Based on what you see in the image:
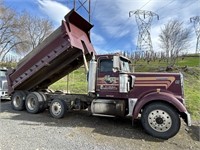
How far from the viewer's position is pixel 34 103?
8.25 meters

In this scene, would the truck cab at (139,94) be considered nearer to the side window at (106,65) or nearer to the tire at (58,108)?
the side window at (106,65)

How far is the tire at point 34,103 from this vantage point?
8055 millimetres

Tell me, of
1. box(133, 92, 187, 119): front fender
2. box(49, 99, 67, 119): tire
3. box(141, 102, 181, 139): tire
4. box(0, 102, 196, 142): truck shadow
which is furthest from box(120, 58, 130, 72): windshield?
box(49, 99, 67, 119): tire

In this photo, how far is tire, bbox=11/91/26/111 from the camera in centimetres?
858

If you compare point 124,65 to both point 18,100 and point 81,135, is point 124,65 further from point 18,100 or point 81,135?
point 18,100

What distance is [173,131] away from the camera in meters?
5.53

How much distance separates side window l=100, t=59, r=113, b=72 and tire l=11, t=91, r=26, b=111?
3.78m

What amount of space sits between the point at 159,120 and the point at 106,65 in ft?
7.61

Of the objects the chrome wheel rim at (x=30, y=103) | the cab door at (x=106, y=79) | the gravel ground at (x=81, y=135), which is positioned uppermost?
the cab door at (x=106, y=79)

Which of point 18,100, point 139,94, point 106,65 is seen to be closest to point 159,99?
point 139,94

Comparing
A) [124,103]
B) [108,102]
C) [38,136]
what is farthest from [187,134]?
[38,136]

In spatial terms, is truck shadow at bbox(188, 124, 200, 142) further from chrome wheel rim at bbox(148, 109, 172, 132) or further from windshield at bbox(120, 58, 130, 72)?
windshield at bbox(120, 58, 130, 72)

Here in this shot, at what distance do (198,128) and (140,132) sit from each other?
6.46 feet

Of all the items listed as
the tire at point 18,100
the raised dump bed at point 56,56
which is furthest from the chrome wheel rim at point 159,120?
the tire at point 18,100
